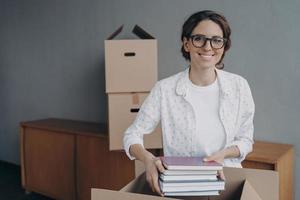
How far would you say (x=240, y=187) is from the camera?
102 centimetres

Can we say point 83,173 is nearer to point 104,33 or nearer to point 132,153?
point 104,33

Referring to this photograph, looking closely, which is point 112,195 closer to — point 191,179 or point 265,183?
point 191,179

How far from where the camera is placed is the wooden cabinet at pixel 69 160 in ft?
8.93

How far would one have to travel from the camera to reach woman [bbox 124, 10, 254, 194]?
117cm

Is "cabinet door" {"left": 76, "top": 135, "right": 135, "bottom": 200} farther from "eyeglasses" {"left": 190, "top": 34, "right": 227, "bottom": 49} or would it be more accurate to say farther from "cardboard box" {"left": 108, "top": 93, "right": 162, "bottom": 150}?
"eyeglasses" {"left": 190, "top": 34, "right": 227, "bottom": 49}

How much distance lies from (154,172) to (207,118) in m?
0.34

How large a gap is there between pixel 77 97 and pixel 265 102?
74.5 inches

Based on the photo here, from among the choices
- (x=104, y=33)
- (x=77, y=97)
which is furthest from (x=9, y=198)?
(x=104, y=33)

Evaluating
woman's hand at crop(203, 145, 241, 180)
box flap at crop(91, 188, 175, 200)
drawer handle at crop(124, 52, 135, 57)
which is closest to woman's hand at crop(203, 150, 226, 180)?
woman's hand at crop(203, 145, 241, 180)

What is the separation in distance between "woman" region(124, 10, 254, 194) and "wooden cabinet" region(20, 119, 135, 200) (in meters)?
1.40

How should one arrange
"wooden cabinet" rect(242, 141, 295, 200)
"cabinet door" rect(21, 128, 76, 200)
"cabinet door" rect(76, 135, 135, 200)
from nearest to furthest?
"wooden cabinet" rect(242, 141, 295, 200) → "cabinet door" rect(76, 135, 135, 200) → "cabinet door" rect(21, 128, 76, 200)

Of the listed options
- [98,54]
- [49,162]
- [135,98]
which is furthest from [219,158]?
[49,162]

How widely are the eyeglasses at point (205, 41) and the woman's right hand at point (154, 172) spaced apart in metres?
0.41

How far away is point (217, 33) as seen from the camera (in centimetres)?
116
